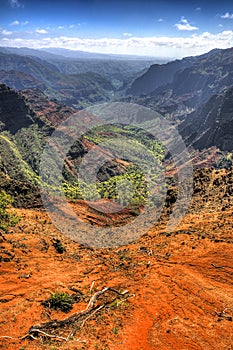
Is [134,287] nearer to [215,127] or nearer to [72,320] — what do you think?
[72,320]

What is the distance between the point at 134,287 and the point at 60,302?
3.89 metres

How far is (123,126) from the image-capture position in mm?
166125

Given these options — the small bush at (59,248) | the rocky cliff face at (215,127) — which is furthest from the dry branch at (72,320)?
the rocky cliff face at (215,127)

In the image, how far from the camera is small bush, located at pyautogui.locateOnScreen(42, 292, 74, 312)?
13.9 m

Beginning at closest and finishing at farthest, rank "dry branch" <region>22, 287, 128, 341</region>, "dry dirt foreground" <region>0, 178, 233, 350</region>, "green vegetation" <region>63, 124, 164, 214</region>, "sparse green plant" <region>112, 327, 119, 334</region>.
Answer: "dry dirt foreground" <region>0, 178, 233, 350</region>, "dry branch" <region>22, 287, 128, 341</region>, "sparse green plant" <region>112, 327, 119, 334</region>, "green vegetation" <region>63, 124, 164, 214</region>

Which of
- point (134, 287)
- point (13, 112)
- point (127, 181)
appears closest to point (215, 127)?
point (127, 181)

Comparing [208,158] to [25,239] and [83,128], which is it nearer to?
[83,128]

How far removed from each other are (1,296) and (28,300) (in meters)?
1.46

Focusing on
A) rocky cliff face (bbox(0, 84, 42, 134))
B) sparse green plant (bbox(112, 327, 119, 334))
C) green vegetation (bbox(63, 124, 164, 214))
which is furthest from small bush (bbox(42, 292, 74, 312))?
rocky cliff face (bbox(0, 84, 42, 134))

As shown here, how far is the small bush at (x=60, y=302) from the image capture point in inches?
547

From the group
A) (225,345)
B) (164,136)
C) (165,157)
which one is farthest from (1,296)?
(164,136)

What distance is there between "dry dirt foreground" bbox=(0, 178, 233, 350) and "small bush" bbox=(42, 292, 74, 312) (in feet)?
1.02

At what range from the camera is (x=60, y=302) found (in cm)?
1411

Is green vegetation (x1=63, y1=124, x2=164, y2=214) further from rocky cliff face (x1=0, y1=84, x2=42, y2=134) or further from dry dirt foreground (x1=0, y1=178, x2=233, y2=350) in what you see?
rocky cliff face (x1=0, y1=84, x2=42, y2=134)
